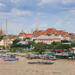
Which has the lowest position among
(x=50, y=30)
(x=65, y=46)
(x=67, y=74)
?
(x=67, y=74)

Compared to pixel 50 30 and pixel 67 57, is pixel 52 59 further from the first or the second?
pixel 50 30

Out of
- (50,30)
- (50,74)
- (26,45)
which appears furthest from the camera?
(50,30)

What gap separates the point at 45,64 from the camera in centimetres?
2298

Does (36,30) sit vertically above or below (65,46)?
above

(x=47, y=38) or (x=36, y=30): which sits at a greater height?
(x=36, y=30)

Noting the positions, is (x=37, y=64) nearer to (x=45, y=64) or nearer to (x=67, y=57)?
(x=45, y=64)

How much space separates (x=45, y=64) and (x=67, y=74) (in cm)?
603

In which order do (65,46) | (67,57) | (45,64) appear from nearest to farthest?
1. (45,64)
2. (67,57)
3. (65,46)

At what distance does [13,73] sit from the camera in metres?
17.8

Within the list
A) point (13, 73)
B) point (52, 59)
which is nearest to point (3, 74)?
point (13, 73)

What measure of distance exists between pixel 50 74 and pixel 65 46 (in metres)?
22.1

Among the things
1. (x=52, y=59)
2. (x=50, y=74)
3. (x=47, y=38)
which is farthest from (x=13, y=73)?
(x=47, y=38)

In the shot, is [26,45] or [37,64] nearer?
[37,64]

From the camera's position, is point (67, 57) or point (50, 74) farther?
point (67, 57)
